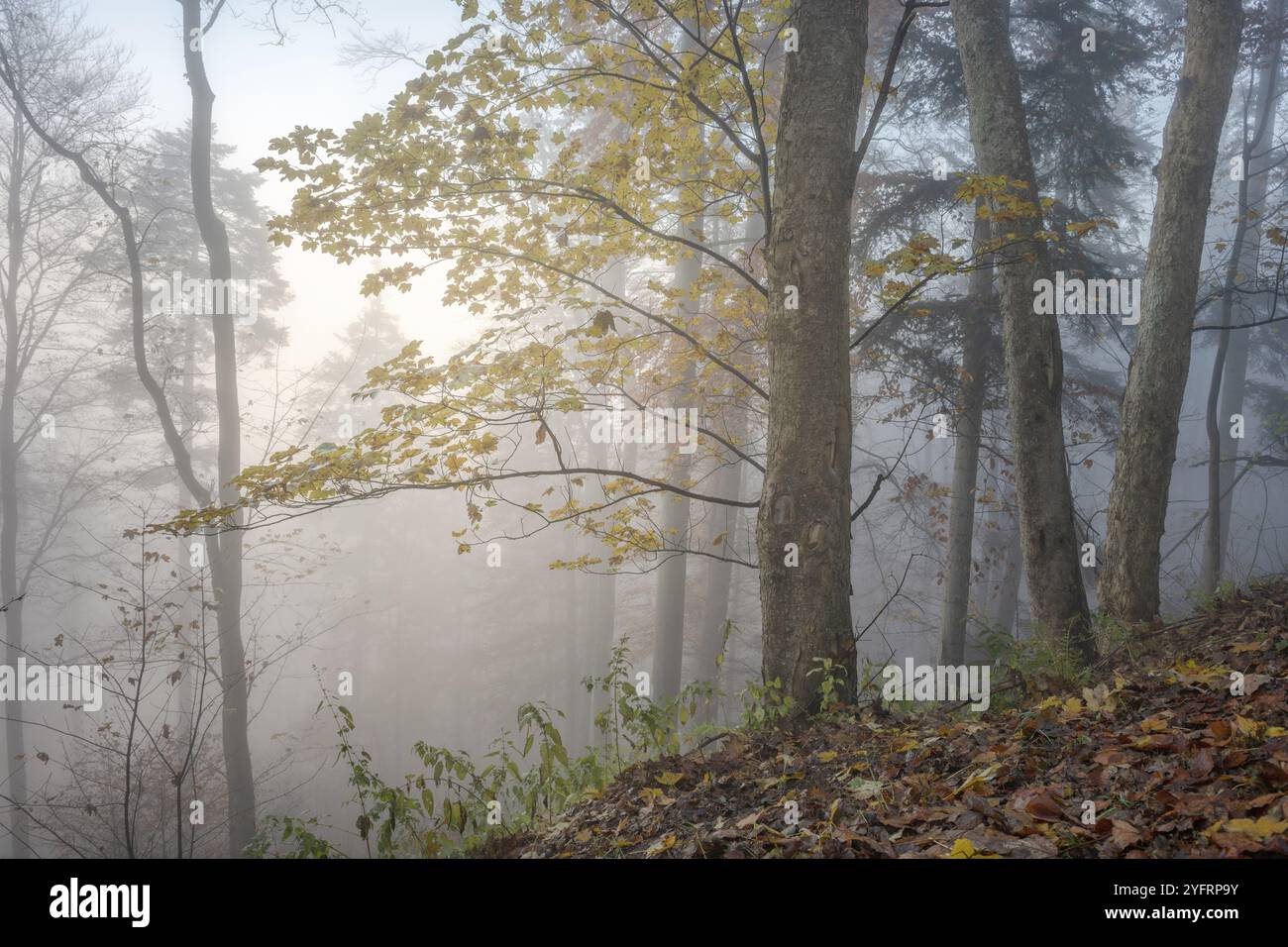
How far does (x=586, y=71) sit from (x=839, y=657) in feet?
14.2

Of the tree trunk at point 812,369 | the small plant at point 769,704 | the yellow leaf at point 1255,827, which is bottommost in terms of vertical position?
the small plant at point 769,704

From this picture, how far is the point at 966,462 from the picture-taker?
1009 centimetres

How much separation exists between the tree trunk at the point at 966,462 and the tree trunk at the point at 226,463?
947 centimetres

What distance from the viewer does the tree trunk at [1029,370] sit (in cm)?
571

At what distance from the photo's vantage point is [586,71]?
4.88 metres

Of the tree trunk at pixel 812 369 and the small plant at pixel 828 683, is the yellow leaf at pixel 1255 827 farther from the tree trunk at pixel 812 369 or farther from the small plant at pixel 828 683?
the tree trunk at pixel 812 369

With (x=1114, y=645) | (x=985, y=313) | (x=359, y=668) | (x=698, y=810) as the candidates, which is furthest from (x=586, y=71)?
(x=359, y=668)

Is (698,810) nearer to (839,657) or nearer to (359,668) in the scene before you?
(839,657)

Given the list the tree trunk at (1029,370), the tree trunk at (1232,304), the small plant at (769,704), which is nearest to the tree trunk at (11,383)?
the small plant at (769,704)

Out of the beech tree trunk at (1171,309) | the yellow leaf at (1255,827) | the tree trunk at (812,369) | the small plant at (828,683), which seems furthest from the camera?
the beech tree trunk at (1171,309)

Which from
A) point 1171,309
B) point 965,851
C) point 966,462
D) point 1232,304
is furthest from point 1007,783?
point 1232,304

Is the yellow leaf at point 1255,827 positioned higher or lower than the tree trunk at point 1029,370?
lower

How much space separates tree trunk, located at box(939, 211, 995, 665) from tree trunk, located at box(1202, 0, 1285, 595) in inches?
107

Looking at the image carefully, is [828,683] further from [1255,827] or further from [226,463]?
[226,463]
